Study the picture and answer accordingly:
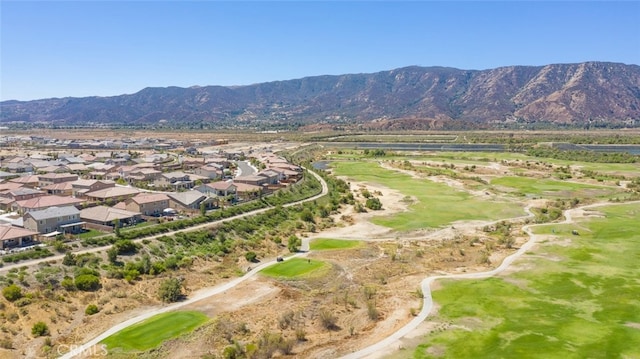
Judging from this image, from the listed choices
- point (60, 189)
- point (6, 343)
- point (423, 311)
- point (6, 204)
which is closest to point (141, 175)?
point (60, 189)

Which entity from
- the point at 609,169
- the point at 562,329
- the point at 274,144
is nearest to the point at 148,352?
the point at 562,329

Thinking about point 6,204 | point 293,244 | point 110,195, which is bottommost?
point 293,244

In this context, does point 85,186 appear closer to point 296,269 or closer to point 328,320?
point 296,269

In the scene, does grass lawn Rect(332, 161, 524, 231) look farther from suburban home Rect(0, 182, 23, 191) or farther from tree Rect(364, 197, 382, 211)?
suburban home Rect(0, 182, 23, 191)

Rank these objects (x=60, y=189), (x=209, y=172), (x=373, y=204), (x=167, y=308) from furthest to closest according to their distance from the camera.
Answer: (x=209, y=172)
(x=60, y=189)
(x=373, y=204)
(x=167, y=308)


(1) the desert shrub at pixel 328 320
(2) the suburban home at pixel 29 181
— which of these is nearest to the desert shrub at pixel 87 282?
(1) the desert shrub at pixel 328 320

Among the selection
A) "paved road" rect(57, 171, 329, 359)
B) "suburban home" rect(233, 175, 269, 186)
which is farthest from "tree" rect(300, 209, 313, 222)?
"suburban home" rect(233, 175, 269, 186)

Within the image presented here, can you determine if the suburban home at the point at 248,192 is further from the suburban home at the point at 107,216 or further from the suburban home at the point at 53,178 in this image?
the suburban home at the point at 53,178
